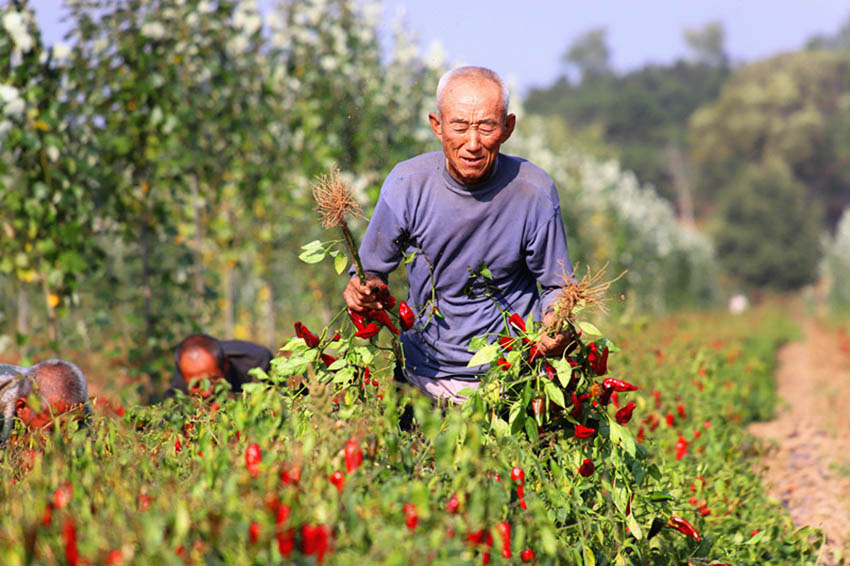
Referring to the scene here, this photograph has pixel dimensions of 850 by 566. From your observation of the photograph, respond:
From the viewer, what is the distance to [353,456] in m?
1.93

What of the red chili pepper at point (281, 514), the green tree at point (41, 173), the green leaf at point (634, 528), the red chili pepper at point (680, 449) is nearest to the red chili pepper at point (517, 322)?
the green leaf at point (634, 528)

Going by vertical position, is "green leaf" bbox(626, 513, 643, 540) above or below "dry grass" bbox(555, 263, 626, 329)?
below

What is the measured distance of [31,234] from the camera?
5.75m

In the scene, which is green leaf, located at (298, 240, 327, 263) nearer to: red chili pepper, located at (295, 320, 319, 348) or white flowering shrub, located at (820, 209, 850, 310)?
red chili pepper, located at (295, 320, 319, 348)

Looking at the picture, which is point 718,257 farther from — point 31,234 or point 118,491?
point 118,491

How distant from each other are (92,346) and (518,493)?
5.48m

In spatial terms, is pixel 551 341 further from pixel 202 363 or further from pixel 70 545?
pixel 202 363

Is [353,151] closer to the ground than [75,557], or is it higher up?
higher up

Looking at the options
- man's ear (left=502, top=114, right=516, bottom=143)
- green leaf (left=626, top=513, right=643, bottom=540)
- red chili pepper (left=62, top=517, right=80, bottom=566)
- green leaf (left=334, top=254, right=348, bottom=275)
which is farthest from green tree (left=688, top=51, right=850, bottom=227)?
red chili pepper (left=62, top=517, right=80, bottom=566)

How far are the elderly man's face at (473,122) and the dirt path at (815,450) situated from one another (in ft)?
6.87

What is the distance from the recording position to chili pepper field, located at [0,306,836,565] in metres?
1.60

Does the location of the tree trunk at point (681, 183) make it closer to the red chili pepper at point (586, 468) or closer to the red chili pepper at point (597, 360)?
the red chili pepper at point (597, 360)

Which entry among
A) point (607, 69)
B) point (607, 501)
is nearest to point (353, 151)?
point (607, 501)

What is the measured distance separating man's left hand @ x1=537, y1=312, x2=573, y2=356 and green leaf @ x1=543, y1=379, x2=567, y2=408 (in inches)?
3.6
